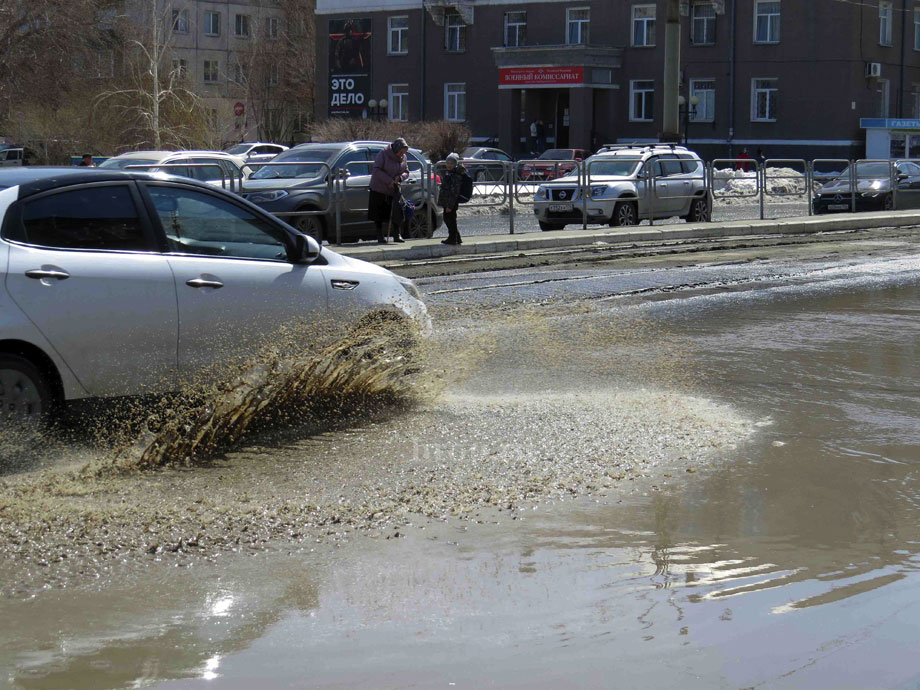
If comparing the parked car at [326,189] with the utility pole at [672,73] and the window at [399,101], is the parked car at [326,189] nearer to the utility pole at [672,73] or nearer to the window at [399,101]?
the utility pole at [672,73]

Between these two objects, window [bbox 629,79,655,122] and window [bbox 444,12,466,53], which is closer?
→ window [bbox 629,79,655,122]

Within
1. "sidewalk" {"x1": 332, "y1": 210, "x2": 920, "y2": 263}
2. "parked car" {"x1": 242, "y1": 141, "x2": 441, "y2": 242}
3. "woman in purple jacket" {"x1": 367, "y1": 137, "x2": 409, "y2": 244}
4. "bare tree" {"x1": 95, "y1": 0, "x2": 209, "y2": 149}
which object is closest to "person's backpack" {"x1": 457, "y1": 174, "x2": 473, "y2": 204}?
"sidewalk" {"x1": 332, "y1": 210, "x2": 920, "y2": 263}

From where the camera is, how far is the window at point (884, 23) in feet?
185

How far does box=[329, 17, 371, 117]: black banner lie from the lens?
6625cm

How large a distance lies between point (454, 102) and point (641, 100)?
402 inches

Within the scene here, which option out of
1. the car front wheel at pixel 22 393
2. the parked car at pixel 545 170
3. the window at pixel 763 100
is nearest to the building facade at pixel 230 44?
the window at pixel 763 100

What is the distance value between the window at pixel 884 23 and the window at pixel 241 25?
147 feet

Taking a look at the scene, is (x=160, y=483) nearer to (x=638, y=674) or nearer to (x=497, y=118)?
(x=638, y=674)

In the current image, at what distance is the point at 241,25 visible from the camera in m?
86.1

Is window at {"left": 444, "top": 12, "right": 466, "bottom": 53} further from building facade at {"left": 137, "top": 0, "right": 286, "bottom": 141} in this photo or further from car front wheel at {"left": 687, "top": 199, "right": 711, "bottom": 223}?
car front wheel at {"left": 687, "top": 199, "right": 711, "bottom": 223}

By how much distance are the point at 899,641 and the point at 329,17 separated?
66.0 m

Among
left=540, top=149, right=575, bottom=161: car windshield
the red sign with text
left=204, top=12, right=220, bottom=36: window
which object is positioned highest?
left=204, top=12, right=220, bottom=36: window

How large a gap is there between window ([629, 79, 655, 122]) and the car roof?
53.3 m

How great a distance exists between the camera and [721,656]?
162 inches
